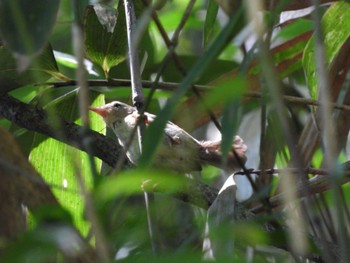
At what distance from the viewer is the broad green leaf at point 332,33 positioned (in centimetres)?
179

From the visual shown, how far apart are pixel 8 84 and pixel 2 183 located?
2.25 feet

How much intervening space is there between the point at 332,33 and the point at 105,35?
0.51 meters

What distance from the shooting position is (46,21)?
1161 mm

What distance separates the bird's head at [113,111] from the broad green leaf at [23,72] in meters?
0.23

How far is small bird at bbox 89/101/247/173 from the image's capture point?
208 cm

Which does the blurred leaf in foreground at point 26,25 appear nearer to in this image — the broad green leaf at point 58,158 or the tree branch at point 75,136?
the tree branch at point 75,136

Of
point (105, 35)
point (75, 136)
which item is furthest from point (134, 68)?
point (105, 35)

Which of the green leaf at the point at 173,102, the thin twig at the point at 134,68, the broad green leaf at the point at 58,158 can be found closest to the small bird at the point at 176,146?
the broad green leaf at the point at 58,158

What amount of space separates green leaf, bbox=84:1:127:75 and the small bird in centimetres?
20

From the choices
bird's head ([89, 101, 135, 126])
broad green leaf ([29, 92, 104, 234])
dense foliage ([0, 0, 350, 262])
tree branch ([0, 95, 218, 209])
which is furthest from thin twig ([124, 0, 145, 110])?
bird's head ([89, 101, 135, 126])

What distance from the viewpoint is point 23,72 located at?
1740 millimetres

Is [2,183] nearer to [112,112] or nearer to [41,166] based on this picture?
[41,166]

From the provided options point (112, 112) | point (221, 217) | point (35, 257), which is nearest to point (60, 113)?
point (112, 112)

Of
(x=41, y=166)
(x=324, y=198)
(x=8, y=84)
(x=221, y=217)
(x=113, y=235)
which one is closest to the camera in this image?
(x=113, y=235)
